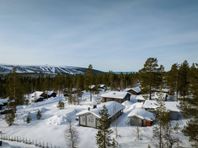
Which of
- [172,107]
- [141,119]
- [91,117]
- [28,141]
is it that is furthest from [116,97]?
[28,141]

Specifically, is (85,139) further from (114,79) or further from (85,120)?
(114,79)

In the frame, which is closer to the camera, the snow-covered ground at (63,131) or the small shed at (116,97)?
the snow-covered ground at (63,131)

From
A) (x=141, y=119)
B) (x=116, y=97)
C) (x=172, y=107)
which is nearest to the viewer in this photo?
(x=141, y=119)

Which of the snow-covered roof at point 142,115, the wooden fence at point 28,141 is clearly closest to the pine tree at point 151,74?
the snow-covered roof at point 142,115

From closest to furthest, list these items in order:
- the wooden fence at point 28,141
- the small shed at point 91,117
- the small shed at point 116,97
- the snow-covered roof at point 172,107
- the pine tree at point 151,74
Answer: the wooden fence at point 28,141 → the small shed at point 91,117 → the snow-covered roof at point 172,107 → the pine tree at point 151,74 → the small shed at point 116,97

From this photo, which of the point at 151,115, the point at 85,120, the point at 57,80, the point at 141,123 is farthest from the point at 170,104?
the point at 57,80

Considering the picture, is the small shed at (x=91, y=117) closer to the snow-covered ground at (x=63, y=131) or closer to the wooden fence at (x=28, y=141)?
the snow-covered ground at (x=63, y=131)

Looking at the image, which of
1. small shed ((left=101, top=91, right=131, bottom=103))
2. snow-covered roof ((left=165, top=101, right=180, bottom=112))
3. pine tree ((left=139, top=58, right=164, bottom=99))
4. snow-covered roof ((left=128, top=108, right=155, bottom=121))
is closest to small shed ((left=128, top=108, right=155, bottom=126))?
snow-covered roof ((left=128, top=108, right=155, bottom=121))

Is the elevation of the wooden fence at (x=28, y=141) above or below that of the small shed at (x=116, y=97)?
below

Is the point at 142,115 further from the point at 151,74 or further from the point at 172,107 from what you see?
the point at 151,74

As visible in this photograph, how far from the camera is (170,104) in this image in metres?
49.4

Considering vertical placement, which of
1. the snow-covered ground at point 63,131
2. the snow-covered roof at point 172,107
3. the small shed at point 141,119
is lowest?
the snow-covered ground at point 63,131

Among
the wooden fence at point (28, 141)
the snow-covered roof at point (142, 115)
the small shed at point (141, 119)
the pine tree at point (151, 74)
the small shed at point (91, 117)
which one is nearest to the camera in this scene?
the wooden fence at point (28, 141)

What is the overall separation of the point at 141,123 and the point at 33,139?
19722 millimetres
